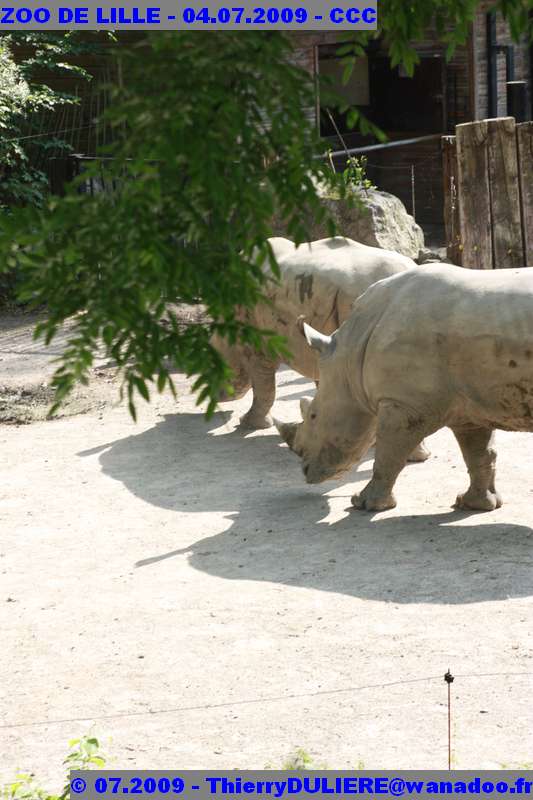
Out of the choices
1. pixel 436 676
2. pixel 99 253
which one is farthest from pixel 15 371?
pixel 99 253

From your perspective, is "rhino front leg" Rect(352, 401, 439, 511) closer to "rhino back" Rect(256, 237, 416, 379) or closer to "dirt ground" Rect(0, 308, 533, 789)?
"dirt ground" Rect(0, 308, 533, 789)

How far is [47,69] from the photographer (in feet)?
58.7

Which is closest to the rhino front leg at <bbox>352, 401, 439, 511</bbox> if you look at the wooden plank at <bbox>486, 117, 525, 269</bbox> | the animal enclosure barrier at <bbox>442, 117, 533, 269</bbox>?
the animal enclosure barrier at <bbox>442, 117, 533, 269</bbox>

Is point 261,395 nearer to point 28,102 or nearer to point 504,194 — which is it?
point 504,194

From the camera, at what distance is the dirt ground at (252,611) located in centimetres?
529

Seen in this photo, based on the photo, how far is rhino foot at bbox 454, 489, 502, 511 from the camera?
8.08 meters

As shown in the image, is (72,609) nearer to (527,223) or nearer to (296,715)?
(296,715)

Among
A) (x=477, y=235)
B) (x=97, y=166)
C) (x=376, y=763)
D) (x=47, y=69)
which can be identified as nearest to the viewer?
(x=97, y=166)

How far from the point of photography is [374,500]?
8.16 meters

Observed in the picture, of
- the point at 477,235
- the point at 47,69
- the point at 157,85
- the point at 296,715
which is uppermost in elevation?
the point at 47,69

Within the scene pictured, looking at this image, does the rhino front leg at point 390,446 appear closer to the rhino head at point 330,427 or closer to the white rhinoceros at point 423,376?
the white rhinoceros at point 423,376

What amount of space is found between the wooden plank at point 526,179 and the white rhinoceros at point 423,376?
16.1ft

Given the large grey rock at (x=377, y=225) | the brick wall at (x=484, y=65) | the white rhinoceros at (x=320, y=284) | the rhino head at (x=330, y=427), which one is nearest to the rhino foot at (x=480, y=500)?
the rhino head at (x=330, y=427)

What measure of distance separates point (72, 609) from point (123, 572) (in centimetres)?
62
